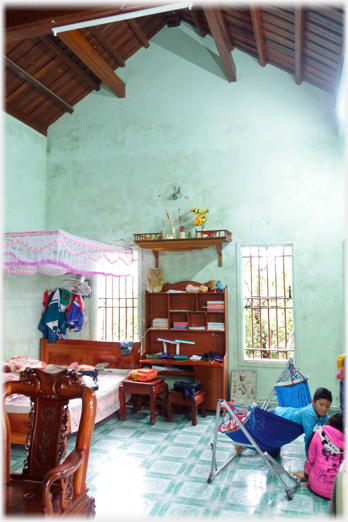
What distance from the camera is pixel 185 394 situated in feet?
19.6

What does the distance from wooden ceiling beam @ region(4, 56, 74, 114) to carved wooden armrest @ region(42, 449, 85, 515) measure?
6.13m

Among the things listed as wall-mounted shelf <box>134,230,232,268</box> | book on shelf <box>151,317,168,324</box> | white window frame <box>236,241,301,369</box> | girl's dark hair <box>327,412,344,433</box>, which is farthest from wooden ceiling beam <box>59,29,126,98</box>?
girl's dark hair <box>327,412,344,433</box>

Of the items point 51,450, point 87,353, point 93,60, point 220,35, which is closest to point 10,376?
point 87,353

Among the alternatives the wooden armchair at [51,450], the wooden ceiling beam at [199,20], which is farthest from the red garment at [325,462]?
the wooden ceiling beam at [199,20]

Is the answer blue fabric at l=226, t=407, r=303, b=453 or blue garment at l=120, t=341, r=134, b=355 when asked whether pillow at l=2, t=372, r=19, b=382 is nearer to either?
blue garment at l=120, t=341, r=134, b=355

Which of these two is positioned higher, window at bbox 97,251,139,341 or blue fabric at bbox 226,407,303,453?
window at bbox 97,251,139,341

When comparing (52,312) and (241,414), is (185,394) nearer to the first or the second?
(241,414)

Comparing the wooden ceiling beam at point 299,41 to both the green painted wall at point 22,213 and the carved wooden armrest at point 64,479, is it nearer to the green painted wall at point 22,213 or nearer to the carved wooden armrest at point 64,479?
the green painted wall at point 22,213

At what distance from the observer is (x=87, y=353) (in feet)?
24.4

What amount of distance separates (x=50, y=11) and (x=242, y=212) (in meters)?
4.13

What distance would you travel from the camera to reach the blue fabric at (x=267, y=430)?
13.3 ft

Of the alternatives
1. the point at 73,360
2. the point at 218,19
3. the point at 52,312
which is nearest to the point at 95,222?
the point at 52,312

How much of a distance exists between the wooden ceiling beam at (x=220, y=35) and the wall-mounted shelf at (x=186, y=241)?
8.77ft

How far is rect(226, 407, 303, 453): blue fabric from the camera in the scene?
13.3ft
